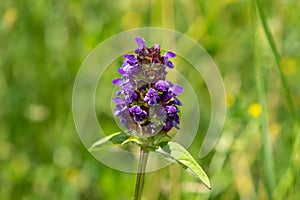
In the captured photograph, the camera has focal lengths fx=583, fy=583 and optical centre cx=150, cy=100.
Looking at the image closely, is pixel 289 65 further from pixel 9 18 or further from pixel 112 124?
pixel 9 18

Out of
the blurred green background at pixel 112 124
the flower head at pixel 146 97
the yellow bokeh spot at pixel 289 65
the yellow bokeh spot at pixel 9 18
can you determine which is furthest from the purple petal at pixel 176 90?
the yellow bokeh spot at pixel 289 65

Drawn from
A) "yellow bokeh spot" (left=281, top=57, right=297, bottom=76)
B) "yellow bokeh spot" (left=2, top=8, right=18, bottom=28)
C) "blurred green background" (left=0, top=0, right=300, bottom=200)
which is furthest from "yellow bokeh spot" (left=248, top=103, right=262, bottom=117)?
"yellow bokeh spot" (left=2, top=8, right=18, bottom=28)

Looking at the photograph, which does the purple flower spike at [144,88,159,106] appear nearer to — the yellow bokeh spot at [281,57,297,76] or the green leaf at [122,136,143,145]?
the green leaf at [122,136,143,145]

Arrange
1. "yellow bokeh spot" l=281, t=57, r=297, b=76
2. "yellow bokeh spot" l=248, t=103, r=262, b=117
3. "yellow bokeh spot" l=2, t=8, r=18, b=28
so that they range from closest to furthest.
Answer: "yellow bokeh spot" l=248, t=103, r=262, b=117
"yellow bokeh spot" l=2, t=8, r=18, b=28
"yellow bokeh spot" l=281, t=57, r=297, b=76

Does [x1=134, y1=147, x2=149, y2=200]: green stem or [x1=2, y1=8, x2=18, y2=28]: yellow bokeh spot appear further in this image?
[x1=2, y1=8, x2=18, y2=28]: yellow bokeh spot

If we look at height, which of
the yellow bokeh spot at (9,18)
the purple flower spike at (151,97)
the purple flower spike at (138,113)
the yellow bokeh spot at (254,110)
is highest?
the yellow bokeh spot at (9,18)

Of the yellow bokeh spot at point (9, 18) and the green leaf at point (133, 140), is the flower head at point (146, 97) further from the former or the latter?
the yellow bokeh spot at point (9, 18)

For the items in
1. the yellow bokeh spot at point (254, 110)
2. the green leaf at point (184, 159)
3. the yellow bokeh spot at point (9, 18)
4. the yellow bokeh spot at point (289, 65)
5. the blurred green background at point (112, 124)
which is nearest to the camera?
the green leaf at point (184, 159)

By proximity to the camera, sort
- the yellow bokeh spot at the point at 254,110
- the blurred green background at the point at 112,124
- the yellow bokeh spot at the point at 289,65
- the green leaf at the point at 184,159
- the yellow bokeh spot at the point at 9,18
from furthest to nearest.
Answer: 1. the yellow bokeh spot at the point at 289,65
2. the yellow bokeh spot at the point at 9,18
3. the yellow bokeh spot at the point at 254,110
4. the blurred green background at the point at 112,124
5. the green leaf at the point at 184,159
